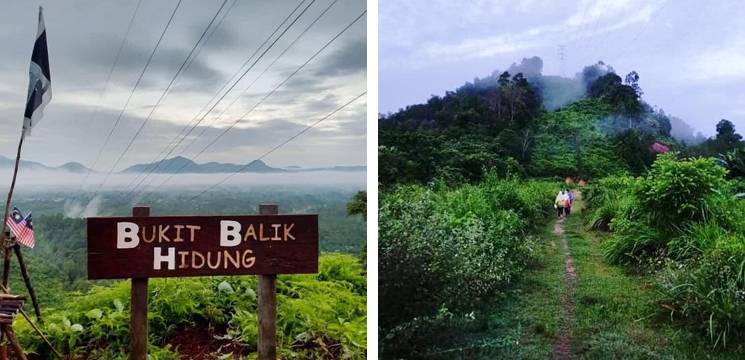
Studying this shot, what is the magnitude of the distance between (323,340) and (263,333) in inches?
15.4

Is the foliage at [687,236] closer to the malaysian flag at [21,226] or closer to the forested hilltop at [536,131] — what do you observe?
the forested hilltop at [536,131]

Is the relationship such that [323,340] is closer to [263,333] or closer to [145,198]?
[263,333]

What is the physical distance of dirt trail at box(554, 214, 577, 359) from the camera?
381cm

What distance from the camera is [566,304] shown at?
3.87 m

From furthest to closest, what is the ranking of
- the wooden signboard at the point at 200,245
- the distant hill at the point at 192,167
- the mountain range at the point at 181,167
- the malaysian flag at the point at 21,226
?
the distant hill at the point at 192,167 < the mountain range at the point at 181,167 < the malaysian flag at the point at 21,226 < the wooden signboard at the point at 200,245

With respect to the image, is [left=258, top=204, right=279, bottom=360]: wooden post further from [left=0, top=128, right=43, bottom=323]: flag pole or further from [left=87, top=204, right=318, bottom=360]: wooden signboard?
[left=0, top=128, right=43, bottom=323]: flag pole

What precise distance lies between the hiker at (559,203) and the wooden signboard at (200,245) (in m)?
1.23

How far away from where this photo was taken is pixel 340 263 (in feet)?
13.4

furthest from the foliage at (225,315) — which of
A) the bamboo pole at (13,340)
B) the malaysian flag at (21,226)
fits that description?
the malaysian flag at (21,226)

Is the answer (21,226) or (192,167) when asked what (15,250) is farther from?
(192,167)

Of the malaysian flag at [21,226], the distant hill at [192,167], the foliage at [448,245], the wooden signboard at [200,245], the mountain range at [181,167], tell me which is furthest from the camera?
the foliage at [448,245]

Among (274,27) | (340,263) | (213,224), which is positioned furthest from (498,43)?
(213,224)

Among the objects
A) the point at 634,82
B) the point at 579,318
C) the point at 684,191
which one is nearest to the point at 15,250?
the point at 579,318

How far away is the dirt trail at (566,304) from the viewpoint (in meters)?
3.81
